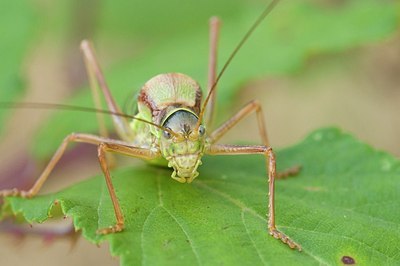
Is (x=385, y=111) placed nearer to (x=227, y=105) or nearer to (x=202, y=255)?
(x=227, y=105)

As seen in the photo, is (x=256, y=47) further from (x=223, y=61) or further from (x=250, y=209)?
(x=250, y=209)

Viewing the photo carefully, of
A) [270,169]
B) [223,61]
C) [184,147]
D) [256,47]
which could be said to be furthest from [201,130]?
[256,47]

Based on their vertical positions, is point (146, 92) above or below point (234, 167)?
above

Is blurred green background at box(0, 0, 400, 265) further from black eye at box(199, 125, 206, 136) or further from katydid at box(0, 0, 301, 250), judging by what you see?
black eye at box(199, 125, 206, 136)

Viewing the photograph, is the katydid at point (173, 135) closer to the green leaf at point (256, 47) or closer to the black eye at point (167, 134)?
the black eye at point (167, 134)

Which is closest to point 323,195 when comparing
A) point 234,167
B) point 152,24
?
point 234,167

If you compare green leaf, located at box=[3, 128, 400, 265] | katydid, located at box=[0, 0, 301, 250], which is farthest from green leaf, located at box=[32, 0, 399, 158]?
green leaf, located at box=[3, 128, 400, 265]
